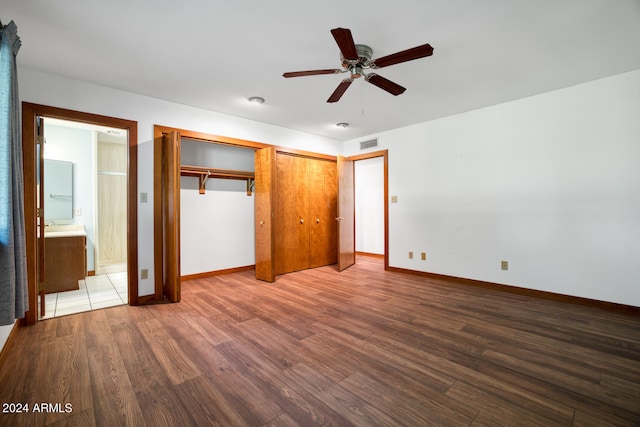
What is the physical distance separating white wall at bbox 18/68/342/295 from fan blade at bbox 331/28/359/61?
2.60 meters

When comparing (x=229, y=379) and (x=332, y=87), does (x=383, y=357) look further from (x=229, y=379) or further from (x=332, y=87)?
(x=332, y=87)

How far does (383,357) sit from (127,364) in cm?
189

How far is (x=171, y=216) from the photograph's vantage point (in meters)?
3.38

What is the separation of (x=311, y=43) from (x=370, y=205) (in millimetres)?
4745

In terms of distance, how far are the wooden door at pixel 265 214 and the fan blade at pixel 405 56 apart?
7.99ft

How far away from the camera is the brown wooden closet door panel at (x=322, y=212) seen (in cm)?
519

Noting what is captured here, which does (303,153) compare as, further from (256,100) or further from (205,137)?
(205,137)

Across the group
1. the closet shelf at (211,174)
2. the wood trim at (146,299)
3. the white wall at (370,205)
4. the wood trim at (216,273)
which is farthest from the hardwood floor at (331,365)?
the white wall at (370,205)

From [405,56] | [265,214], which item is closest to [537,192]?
[405,56]

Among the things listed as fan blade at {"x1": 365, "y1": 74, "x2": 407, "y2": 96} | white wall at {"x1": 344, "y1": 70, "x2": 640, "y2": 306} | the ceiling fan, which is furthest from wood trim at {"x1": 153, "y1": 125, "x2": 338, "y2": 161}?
fan blade at {"x1": 365, "y1": 74, "x2": 407, "y2": 96}

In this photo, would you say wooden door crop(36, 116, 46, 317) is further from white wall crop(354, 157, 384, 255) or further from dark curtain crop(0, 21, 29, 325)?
white wall crop(354, 157, 384, 255)

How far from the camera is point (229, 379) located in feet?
6.05

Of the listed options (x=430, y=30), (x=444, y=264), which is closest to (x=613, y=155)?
(x=444, y=264)

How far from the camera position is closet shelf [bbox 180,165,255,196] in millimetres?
4293
